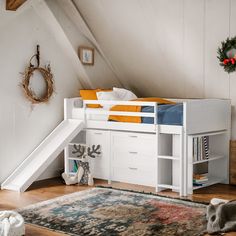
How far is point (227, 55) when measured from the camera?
552 centimetres

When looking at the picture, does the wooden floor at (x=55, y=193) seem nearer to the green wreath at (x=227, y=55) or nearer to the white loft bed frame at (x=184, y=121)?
the white loft bed frame at (x=184, y=121)

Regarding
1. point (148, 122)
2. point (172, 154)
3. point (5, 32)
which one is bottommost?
point (172, 154)

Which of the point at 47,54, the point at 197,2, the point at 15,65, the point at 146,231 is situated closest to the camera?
the point at 146,231

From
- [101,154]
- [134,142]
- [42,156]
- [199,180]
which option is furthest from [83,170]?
[199,180]

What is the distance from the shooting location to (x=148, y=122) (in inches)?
219

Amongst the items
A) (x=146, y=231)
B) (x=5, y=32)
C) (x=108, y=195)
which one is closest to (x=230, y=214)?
(x=146, y=231)

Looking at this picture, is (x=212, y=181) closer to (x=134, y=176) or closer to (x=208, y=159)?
(x=208, y=159)

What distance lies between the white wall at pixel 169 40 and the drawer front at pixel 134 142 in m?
0.97

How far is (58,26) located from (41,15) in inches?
9.3

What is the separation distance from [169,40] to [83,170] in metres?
1.78

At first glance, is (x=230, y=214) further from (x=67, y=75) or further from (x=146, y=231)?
(x=67, y=75)

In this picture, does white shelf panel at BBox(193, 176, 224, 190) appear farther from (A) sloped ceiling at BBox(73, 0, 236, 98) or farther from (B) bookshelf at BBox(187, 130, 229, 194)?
(A) sloped ceiling at BBox(73, 0, 236, 98)

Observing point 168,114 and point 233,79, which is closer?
point 168,114

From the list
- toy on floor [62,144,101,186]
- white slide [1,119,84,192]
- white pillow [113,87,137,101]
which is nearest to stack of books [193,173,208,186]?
toy on floor [62,144,101,186]
